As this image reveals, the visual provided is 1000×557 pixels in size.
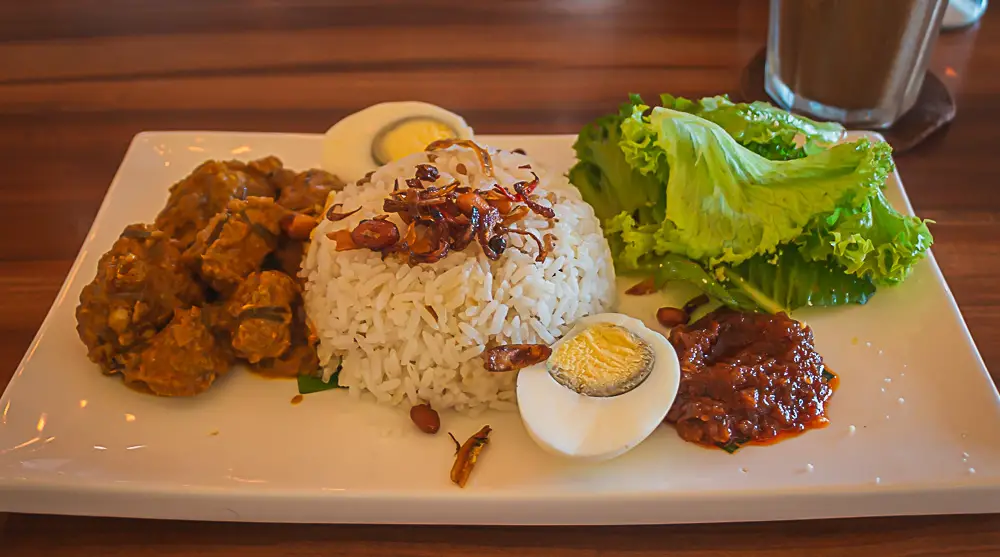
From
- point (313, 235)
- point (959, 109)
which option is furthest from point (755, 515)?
point (959, 109)

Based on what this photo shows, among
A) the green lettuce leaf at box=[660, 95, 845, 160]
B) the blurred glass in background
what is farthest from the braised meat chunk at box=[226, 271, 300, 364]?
the blurred glass in background

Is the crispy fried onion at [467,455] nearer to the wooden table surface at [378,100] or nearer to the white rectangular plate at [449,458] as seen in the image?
the white rectangular plate at [449,458]

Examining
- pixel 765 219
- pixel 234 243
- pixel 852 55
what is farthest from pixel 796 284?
pixel 234 243

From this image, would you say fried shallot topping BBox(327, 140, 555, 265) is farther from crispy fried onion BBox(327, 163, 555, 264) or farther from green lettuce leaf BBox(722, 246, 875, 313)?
green lettuce leaf BBox(722, 246, 875, 313)

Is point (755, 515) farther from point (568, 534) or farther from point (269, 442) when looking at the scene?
point (269, 442)

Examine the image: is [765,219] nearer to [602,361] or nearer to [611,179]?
[611,179]
